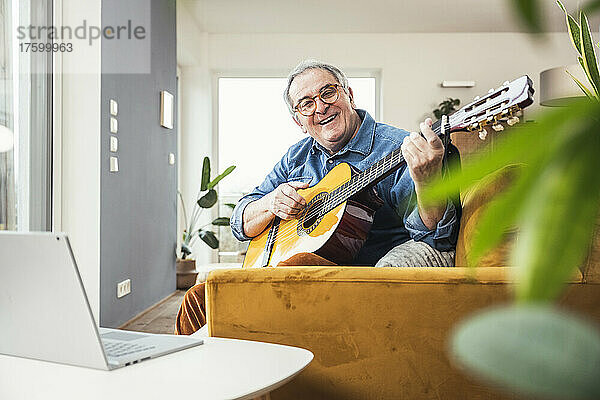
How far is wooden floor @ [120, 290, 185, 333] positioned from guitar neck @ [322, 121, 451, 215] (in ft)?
7.63

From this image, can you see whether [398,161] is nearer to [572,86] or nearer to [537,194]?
[537,194]

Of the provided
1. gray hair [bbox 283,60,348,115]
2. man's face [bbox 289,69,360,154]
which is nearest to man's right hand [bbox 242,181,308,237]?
man's face [bbox 289,69,360,154]

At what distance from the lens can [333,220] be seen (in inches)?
75.8

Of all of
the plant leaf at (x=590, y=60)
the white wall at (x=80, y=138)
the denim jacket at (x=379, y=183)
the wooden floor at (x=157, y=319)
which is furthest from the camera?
the wooden floor at (x=157, y=319)

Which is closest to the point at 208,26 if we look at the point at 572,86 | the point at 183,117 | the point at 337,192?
the point at 183,117

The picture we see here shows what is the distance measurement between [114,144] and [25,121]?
2.29 feet

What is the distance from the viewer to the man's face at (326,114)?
2.15 metres

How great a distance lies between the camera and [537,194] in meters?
0.14

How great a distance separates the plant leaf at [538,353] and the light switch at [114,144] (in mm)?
3936

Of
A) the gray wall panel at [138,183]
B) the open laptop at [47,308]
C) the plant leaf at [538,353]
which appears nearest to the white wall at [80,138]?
the gray wall panel at [138,183]

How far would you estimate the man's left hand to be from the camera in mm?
1558

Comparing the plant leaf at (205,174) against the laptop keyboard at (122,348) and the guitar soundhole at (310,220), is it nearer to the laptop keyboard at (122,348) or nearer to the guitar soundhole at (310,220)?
the guitar soundhole at (310,220)

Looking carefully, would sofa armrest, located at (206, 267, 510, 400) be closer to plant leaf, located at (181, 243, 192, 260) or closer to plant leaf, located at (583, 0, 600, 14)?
plant leaf, located at (583, 0, 600, 14)

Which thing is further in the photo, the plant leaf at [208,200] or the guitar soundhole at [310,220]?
the plant leaf at [208,200]
